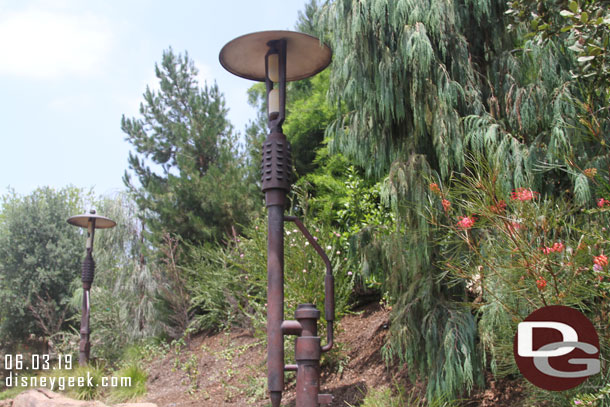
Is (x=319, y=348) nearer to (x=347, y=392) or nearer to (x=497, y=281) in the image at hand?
(x=497, y=281)

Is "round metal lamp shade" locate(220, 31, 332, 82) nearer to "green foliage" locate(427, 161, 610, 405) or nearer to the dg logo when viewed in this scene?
"green foliage" locate(427, 161, 610, 405)

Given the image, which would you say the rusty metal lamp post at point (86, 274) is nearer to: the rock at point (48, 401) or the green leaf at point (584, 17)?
the rock at point (48, 401)

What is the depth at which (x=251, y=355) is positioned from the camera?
8359mm

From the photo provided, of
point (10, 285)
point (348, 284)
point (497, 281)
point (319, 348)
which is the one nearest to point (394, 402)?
point (497, 281)

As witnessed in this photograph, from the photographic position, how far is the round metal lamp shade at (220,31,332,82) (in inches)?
117

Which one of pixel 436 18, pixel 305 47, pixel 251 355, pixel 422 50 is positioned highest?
pixel 436 18

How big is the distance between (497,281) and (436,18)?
8.17ft

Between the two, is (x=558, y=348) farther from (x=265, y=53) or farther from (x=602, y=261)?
(x=265, y=53)

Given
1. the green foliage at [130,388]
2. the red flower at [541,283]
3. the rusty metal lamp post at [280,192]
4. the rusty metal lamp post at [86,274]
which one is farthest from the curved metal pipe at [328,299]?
the rusty metal lamp post at [86,274]

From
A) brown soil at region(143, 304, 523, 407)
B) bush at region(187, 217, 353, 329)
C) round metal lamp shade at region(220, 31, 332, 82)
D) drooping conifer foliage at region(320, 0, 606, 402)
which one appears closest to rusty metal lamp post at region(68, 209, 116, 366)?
brown soil at region(143, 304, 523, 407)

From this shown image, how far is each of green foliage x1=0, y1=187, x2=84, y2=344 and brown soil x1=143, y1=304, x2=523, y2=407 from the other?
230 inches

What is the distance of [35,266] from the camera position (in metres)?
14.6

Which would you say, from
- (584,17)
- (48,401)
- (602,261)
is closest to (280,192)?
(602,261)

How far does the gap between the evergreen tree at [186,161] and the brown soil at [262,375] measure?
2.83 m
